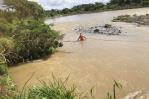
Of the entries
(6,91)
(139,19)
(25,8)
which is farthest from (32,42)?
(139,19)

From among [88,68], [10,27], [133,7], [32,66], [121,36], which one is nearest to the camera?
[88,68]

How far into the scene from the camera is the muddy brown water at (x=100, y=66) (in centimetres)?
1900

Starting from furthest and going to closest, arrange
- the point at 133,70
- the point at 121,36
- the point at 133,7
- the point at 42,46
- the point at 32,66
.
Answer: the point at 133,7
the point at 121,36
the point at 42,46
the point at 32,66
the point at 133,70

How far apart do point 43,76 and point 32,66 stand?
3.63m

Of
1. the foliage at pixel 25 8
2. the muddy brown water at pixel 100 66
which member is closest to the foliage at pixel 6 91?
the muddy brown water at pixel 100 66

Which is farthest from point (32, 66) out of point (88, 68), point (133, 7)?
point (133, 7)

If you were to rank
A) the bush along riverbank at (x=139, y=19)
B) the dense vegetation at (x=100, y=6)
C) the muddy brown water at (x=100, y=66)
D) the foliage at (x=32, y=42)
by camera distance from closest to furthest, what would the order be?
1. the muddy brown water at (x=100, y=66)
2. the foliage at (x=32, y=42)
3. the bush along riverbank at (x=139, y=19)
4. the dense vegetation at (x=100, y=6)

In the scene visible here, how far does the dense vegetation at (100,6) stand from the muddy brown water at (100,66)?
4557 cm

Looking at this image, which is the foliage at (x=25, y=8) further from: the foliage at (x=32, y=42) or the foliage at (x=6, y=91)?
the foliage at (x=6, y=91)

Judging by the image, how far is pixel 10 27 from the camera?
29312mm

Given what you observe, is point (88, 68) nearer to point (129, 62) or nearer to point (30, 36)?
point (129, 62)

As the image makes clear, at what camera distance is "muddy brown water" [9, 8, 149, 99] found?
62.3 ft

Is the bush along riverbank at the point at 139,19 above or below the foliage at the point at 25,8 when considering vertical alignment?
below

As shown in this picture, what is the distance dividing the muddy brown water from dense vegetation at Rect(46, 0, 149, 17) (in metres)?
45.6
